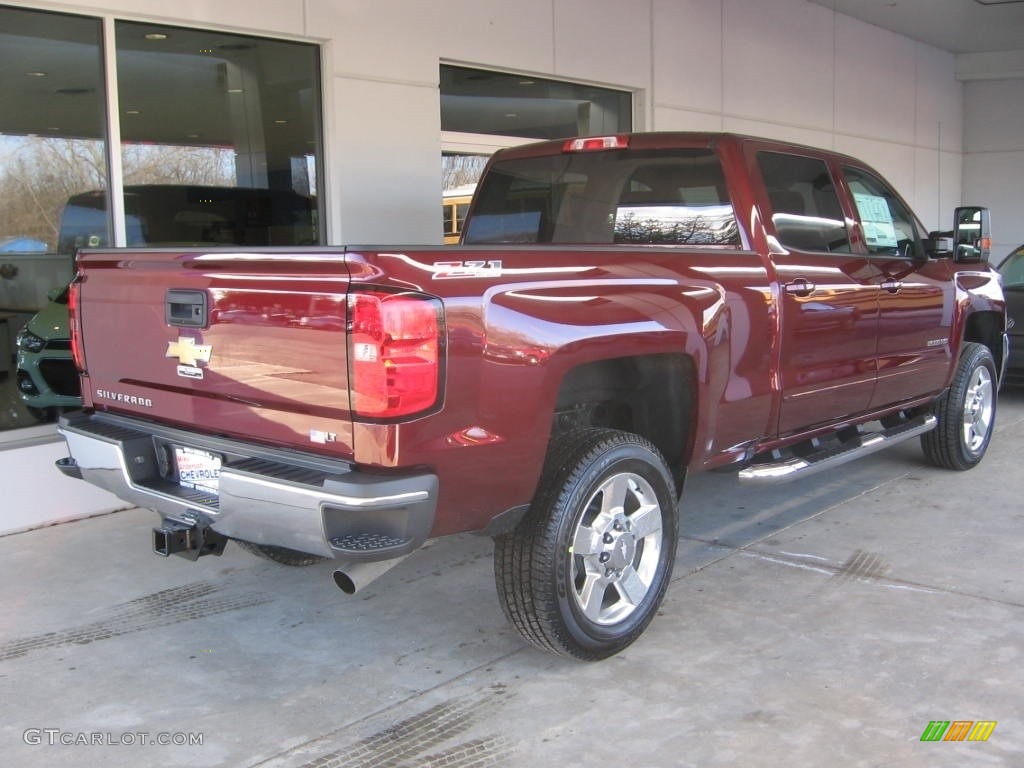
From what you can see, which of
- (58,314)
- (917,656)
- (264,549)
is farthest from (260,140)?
(917,656)

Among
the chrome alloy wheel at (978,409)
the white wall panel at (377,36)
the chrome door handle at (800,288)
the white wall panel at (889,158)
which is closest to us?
the chrome door handle at (800,288)

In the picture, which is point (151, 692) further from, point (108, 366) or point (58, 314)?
point (58, 314)

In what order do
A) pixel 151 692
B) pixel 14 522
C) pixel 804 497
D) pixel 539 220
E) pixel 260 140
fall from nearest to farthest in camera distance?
pixel 151 692, pixel 539 220, pixel 14 522, pixel 804 497, pixel 260 140

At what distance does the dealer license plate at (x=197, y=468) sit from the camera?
352 centimetres

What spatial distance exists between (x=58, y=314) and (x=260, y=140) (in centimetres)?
193

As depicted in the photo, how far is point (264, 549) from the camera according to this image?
4609mm

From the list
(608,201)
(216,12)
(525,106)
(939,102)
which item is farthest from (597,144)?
(939,102)

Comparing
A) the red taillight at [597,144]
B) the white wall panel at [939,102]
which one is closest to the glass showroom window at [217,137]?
the red taillight at [597,144]

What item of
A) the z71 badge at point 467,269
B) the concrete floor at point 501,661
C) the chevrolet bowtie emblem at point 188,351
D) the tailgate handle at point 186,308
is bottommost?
the concrete floor at point 501,661

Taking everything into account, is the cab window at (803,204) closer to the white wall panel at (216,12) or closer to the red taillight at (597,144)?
the red taillight at (597,144)

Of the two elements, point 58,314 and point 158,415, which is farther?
point 58,314

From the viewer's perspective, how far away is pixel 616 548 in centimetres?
382

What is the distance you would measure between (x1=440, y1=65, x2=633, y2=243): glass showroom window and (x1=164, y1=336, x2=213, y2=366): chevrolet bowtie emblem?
13.9 feet

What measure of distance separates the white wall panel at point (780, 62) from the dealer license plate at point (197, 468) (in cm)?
886
